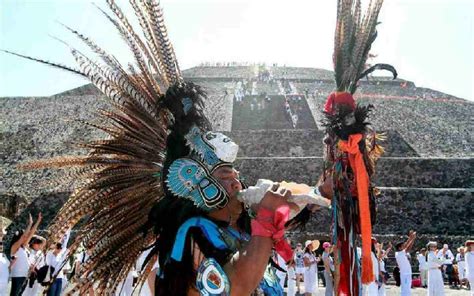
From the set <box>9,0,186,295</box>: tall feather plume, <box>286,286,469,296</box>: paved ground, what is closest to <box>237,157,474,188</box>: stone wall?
<box>286,286,469,296</box>: paved ground

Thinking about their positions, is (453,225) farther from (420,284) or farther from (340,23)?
(340,23)

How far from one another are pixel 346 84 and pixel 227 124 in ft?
111

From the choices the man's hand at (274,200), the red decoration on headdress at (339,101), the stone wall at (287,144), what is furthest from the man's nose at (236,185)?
the stone wall at (287,144)

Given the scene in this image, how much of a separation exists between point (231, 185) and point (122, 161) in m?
0.59

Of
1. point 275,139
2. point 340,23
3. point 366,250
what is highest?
point 275,139

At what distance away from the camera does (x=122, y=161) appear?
321cm

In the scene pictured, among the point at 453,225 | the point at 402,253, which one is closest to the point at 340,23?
the point at 402,253

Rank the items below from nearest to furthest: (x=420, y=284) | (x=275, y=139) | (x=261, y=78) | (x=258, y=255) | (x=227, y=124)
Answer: (x=258, y=255) → (x=420, y=284) → (x=275, y=139) → (x=227, y=124) → (x=261, y=78)

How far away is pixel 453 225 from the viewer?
22.3 metres

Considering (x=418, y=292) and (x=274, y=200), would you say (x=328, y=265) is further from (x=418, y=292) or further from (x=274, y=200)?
(x=274, y=200)

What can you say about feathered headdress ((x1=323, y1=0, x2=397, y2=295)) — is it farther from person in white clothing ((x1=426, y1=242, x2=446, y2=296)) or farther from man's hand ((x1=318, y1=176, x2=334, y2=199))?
person in white clothing ((x1=426, y1=242, x2=446, y2=296))

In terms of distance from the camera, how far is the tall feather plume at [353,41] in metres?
4.29

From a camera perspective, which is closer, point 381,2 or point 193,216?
point 193,216

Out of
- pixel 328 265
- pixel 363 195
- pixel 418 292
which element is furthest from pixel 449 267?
pixel 363 195
